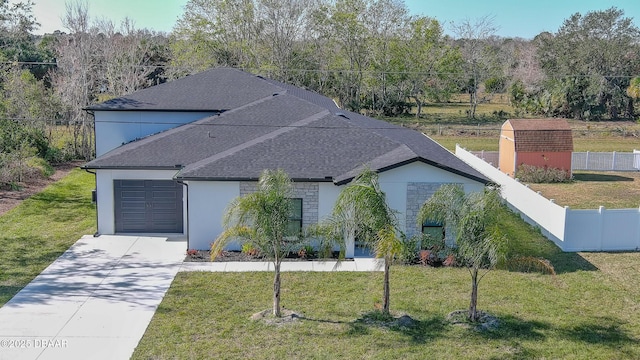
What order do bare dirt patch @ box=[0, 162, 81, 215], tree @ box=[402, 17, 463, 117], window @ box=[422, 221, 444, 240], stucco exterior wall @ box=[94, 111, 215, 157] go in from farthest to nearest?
tree @ box=[402, 17, 463, 117] → stucco exterior wall @ box=[94, 111, 215, 157] → bare dirt patch @ box=[0, 162, 81, 215] → window @ box=[422, 221, 444, 240]

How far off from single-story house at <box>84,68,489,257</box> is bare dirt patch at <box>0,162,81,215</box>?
3775 mm

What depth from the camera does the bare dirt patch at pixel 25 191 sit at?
956 inches

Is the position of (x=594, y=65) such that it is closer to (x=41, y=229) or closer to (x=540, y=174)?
(x=540, y=174)

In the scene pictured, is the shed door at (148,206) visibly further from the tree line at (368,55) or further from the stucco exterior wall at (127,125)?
the tree line at (368,55)

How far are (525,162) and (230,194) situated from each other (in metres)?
17.4

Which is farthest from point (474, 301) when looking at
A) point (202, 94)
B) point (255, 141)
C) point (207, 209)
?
point (202, 94)

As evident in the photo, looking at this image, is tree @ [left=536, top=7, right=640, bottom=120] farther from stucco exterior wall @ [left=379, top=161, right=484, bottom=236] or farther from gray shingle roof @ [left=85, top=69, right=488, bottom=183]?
stucco exterior wall @ [left=379, top=161, right=484, bottom=236]

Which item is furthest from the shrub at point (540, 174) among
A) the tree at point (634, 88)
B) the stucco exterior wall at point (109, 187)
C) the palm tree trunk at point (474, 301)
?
the tree at point (634, 88)

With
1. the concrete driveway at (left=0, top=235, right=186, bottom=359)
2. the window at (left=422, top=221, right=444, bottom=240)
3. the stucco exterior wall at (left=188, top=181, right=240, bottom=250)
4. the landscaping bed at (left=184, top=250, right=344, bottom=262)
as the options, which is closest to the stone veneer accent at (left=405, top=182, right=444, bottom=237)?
the window at (left=422, top=221, right=444, bottom=240)

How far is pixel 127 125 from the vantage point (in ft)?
82.4

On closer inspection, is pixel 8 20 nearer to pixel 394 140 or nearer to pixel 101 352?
pixel 394 140

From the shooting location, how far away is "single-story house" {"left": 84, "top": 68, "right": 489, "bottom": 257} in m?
19.0

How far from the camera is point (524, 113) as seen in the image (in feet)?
184

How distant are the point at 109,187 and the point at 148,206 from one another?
139 centimetres
